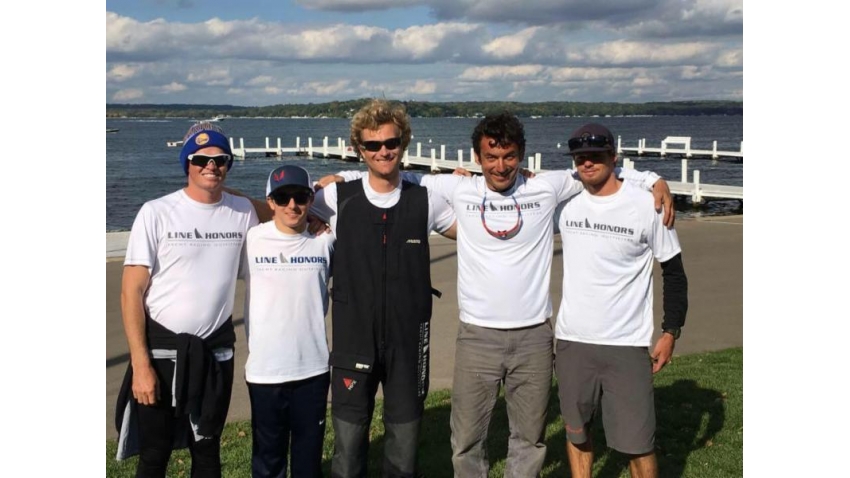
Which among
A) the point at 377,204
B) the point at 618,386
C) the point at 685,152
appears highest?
the point at 685,152

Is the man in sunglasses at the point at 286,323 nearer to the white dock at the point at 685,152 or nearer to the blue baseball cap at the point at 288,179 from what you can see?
the blue baseball cap at the point at 288,179

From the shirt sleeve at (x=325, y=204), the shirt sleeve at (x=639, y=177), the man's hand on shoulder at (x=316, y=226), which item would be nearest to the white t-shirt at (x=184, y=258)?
the man's hand on shoulder at (x=316, y=226)

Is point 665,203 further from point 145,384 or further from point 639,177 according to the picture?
point 145,384

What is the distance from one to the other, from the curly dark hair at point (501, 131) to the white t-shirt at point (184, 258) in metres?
1.36

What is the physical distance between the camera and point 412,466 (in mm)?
4258

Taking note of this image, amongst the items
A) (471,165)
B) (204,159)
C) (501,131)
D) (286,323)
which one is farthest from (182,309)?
(471,165)

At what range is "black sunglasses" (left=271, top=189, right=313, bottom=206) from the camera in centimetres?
404

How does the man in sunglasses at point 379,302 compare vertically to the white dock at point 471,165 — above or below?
below

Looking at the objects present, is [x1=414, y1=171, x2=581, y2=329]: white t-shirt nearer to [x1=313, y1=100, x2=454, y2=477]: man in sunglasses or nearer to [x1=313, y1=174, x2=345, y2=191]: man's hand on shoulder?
[x1=313, y1=100, x2=454, y2=477]: man in sunglasses

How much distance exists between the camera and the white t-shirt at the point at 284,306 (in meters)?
4.05

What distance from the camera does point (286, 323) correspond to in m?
4.05

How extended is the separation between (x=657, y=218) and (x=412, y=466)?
1.83 meters

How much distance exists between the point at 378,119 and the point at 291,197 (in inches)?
23.9
